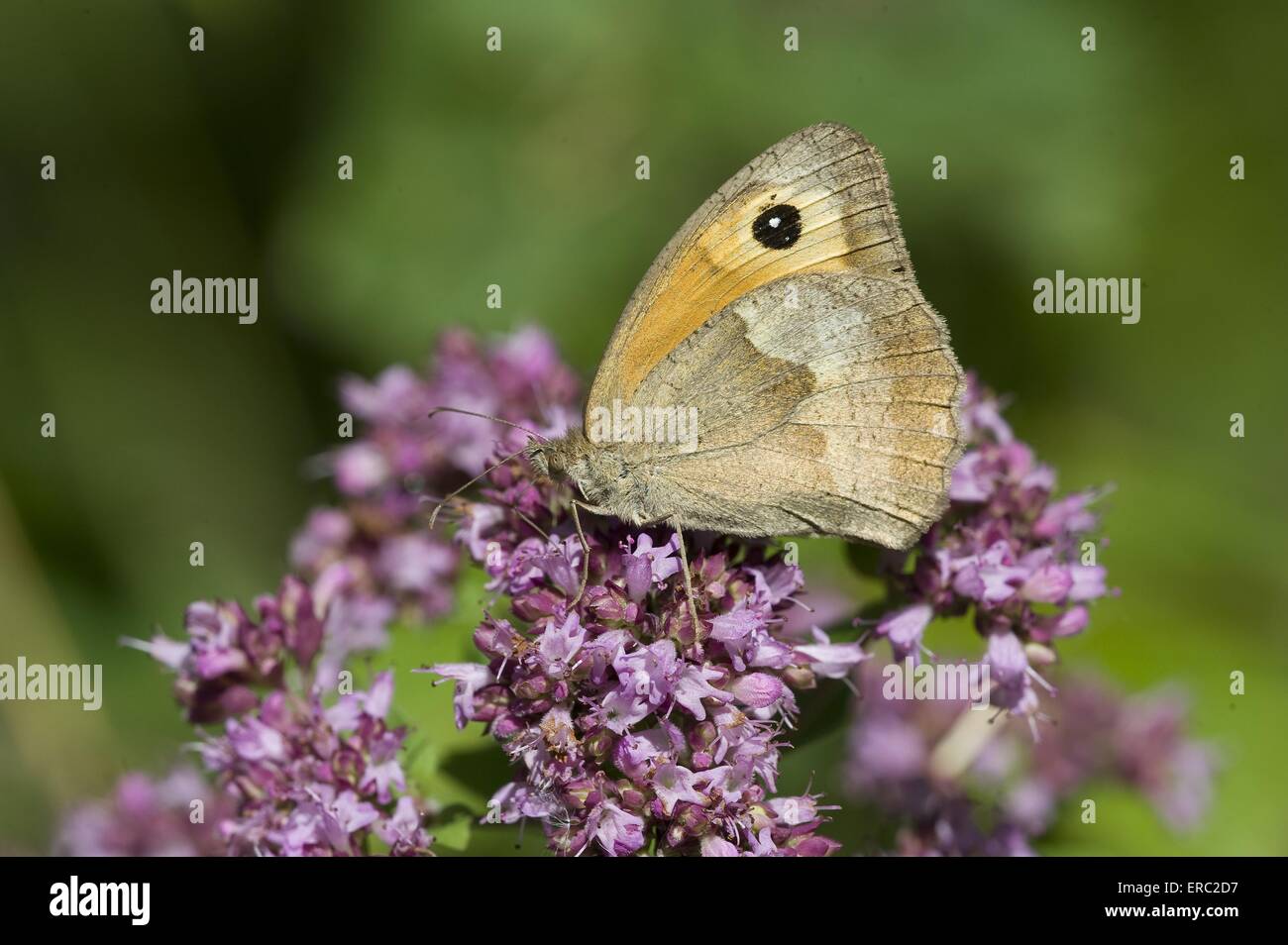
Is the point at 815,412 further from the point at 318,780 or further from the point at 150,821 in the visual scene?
the point at 150,821

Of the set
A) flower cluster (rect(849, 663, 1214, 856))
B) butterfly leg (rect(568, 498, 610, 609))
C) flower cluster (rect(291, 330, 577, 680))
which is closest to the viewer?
butterfly leg (rect(568, 498, 610, 609))

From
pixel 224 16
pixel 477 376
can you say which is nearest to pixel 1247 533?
pixel 477 376

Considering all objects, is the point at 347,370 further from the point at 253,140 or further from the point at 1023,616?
the point at 1023,616

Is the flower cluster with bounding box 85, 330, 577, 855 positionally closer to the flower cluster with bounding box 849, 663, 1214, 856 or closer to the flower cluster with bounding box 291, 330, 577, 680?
the flower cluster with bounding box 291, 330, 577, 680

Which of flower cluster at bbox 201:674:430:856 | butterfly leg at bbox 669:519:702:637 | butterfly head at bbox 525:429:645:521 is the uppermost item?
butterfly head at bbox 525:429:645:521

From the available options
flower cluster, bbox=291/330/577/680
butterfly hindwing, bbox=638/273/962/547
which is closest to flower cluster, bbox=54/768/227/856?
flower cluster, bbox=291/330/577/680

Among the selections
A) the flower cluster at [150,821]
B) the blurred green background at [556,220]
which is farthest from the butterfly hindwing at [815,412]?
the blurred green background at [556,220]

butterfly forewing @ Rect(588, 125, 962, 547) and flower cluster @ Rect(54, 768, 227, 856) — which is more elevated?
butterfly forewing @ Rect(588, 125, 962, 547)

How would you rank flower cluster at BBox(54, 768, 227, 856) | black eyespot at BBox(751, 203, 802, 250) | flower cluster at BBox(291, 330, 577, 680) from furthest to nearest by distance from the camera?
flower cluster at BBox(291, 330, 577, 680) < flower cluster at BBox(54, 768, 227, 856) < black eyespot at BBox(751, 203, 802, 250)
